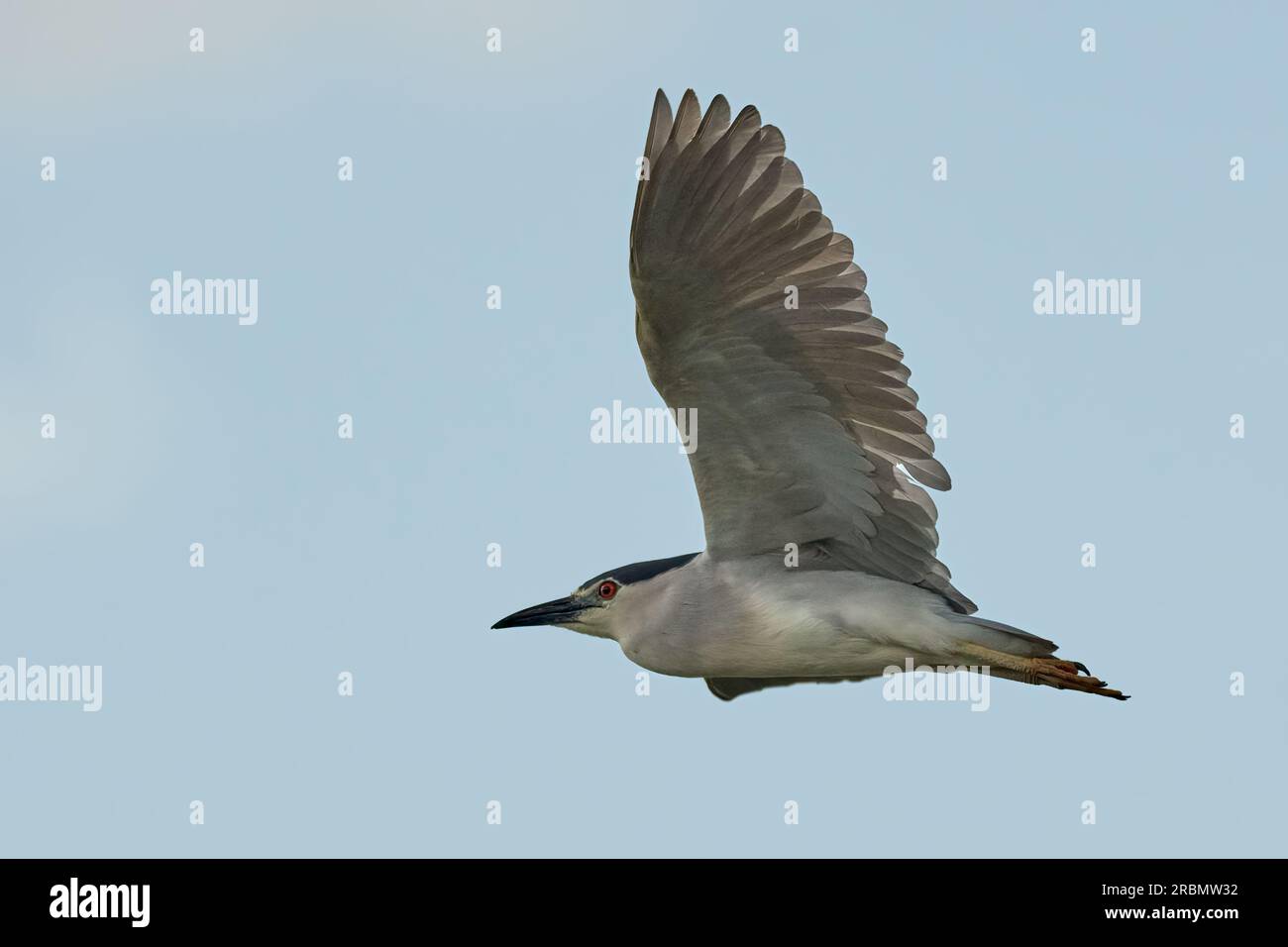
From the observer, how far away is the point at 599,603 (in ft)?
33.8

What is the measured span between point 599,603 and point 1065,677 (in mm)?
3033

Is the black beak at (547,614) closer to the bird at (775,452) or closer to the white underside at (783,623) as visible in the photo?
the bird at (775,452)

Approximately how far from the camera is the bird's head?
10.1 meters

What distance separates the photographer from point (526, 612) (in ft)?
34.7

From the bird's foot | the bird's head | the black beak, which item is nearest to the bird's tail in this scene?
the bird's foot

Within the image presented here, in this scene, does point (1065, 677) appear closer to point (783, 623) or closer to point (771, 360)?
point (783, 623)

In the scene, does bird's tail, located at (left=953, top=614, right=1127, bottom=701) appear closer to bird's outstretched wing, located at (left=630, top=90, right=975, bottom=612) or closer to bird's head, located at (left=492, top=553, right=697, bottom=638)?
bird's outstretched wing, located at (left=630, top=90, right=975, bottom=612)

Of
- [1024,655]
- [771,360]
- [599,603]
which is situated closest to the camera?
[771,360]

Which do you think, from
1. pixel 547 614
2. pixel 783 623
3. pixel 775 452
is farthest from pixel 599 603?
pixel 775 452

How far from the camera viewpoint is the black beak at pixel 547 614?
10.5 meters

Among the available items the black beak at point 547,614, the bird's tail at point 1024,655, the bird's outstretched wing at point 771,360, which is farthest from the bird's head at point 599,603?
the bird's tail at point 1024,655

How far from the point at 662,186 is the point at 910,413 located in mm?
2007

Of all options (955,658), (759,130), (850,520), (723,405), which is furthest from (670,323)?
(955,658)

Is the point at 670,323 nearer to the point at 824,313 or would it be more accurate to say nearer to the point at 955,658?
the point at 824,313
